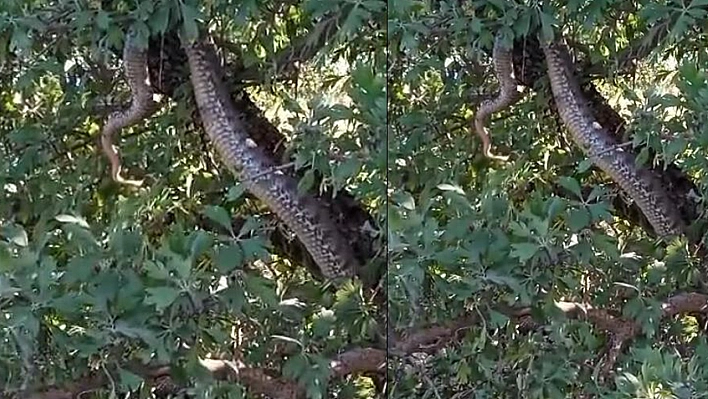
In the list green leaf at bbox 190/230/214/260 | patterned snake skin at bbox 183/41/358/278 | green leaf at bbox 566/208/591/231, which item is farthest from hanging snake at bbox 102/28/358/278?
green leaf at bbox 566/208/591/231

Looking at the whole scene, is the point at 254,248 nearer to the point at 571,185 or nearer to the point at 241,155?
the point at 241,155

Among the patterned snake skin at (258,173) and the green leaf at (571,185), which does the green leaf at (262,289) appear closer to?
the patterned snake skin at (258,173)

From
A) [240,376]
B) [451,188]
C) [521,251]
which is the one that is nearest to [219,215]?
[240,376]

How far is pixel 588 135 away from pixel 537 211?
6.8 inches

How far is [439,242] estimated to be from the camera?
1467mm

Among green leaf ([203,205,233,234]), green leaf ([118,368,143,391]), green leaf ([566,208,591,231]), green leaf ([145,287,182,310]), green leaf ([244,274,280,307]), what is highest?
green leaf ([566,208,591,231])

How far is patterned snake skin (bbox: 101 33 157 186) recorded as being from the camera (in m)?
1.28

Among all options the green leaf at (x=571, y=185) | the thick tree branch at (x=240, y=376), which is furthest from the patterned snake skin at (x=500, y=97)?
the thick tree branch at (x=240, y=376)

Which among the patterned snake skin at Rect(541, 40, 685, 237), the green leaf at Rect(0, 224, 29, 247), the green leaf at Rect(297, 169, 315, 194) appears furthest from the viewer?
the patterned snake skin at Rect(541, 40, 685, 237)

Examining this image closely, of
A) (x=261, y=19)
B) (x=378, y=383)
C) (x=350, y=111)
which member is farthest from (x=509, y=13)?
(x=378, y=383)

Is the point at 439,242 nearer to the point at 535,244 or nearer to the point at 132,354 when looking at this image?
the point at 535,244

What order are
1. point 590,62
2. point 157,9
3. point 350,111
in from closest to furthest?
point 157,9
point 350,111
point 590,62

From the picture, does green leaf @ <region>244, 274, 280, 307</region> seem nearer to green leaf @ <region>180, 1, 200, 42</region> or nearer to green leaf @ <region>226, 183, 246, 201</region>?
green leaf @ <region>226, 183, 246, 201</region>

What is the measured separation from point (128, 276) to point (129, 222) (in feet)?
0.27
